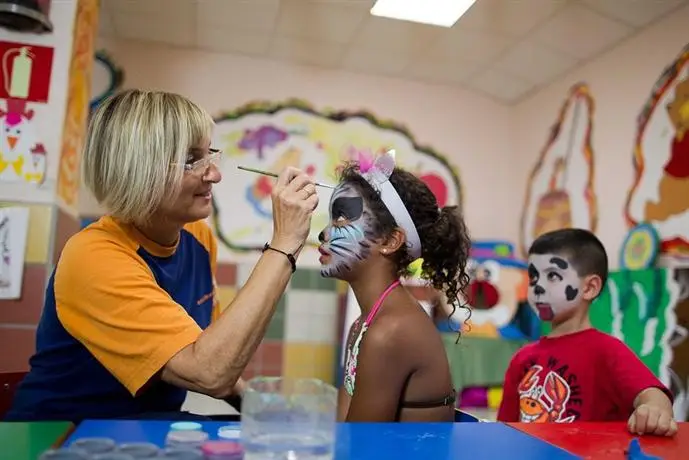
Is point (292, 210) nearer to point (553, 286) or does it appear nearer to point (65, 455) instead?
point (65, 455)

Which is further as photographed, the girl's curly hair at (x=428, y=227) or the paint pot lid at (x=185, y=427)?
the girl's curly hair at (x=428, y=227)

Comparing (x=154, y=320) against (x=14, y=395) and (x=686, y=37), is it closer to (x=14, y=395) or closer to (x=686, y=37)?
(x=14, y=395)

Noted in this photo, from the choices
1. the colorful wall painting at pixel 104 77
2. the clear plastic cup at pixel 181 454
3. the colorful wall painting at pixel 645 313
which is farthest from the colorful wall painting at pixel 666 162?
the colorful wall painting at pixel 104 77

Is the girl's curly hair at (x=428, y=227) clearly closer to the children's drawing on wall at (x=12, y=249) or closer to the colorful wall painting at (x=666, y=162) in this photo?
the children's drawing on wall at (x=12, y=249)

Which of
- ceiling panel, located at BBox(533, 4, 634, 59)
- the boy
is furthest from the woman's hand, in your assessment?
ceiling panel, located at BBox(533, 4, 634, 59)

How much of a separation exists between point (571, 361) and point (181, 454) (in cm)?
109

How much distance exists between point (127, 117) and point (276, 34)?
1.88 meters

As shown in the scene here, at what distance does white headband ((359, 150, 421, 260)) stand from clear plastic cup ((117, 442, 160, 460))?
74 cm

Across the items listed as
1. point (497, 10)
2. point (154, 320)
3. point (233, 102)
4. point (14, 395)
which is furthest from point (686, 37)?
point (14, 395)

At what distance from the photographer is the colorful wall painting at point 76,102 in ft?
6.73

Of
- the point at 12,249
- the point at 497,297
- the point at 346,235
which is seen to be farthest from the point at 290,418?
the point at 497,297

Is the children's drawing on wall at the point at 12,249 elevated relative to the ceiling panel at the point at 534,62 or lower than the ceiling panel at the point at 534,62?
lower

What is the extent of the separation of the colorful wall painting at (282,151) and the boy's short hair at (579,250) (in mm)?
1561

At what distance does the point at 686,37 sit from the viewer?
2316 millimetres
